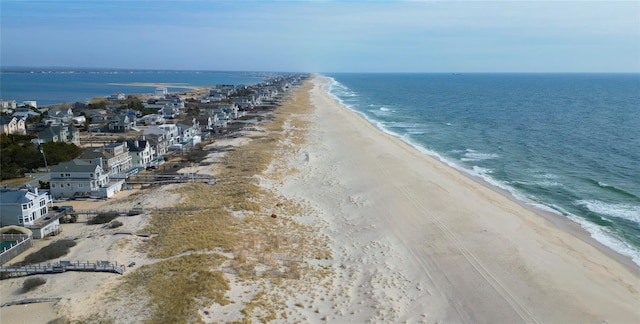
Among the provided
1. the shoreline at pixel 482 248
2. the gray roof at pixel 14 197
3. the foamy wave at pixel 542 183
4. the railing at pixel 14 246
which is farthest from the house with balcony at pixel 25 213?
the foamy wave at pixel 542 183

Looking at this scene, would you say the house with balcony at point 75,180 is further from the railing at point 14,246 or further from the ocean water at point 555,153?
the ocean water at point 555,153

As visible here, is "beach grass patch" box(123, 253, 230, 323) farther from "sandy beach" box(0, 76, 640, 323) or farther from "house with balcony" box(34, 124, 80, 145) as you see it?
"house with balcony" box(34, 124, 80, 145)

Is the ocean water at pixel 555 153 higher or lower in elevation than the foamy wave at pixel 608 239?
higher

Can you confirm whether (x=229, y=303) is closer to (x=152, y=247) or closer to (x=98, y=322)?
(x=98, y=322)

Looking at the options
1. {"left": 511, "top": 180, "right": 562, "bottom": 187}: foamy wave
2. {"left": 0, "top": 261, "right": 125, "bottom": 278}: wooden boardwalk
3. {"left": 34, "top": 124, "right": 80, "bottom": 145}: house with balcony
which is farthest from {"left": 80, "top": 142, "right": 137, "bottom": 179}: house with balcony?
{"left": 511, "top": 180, "right": 562, "bottom": 187}: foamy wave

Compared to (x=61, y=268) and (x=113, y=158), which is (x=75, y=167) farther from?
(x=61, y=268)

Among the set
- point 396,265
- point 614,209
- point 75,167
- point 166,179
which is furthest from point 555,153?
point 75,167

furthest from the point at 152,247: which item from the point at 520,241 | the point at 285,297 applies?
the point at 520,241
